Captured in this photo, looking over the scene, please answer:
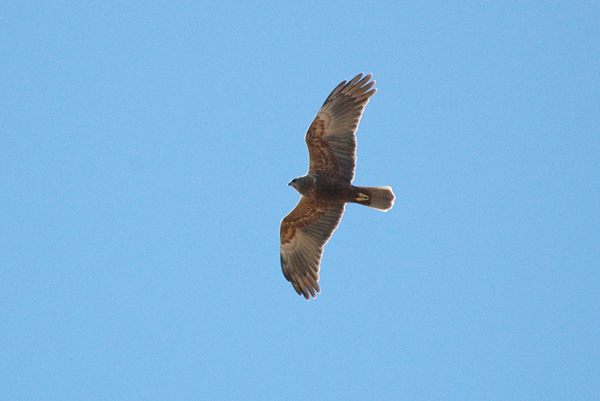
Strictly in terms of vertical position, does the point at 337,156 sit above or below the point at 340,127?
below

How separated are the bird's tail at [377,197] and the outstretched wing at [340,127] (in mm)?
397

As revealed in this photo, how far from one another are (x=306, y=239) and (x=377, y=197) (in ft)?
5.99

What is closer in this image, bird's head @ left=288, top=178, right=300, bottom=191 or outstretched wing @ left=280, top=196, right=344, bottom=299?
bird's head @ left=288, top=178, right=300, bottom=191

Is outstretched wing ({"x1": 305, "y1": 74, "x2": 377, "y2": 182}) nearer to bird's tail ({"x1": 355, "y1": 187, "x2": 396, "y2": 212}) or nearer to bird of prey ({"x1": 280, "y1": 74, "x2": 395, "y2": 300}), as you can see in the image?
bird of prey ({"x1": 280, "y1": 74, "x2": 395, "y2": 300})

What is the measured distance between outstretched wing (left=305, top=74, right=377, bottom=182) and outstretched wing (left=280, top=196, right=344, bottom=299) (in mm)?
933

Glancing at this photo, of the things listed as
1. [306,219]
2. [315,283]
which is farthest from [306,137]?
[315,283]

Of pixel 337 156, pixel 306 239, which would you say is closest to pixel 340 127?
pixel 337 156

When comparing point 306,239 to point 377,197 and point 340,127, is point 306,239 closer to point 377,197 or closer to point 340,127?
point 377,197

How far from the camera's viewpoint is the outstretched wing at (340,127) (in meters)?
16.6

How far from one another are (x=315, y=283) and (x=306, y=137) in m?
3.02

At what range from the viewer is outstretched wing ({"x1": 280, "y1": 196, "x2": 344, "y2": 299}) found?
1742cm

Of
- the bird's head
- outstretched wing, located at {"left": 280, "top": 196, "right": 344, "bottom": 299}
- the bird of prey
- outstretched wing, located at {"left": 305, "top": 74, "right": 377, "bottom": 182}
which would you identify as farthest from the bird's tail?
the bird's head

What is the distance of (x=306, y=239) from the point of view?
17.6 m

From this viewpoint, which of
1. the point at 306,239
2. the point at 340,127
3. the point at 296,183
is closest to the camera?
the point at 340,127
